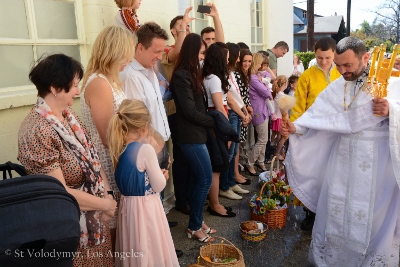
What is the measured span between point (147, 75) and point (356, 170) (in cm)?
189

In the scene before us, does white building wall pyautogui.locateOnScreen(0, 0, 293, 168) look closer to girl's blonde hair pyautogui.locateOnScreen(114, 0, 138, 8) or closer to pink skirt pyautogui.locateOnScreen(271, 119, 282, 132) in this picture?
girl's blonde hair pyautogui.locateOnScreen(114, 0, 138, 8)

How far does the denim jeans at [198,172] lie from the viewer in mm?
3596

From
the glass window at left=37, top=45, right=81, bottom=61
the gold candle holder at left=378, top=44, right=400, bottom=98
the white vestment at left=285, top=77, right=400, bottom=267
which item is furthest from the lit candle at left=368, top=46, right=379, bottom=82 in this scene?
the glass window at left=37, top=45, right=81, bottom=61

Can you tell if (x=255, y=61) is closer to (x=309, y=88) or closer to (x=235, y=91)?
(x=235, y=91)

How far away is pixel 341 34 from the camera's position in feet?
138

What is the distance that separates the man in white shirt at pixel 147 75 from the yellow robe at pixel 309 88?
200cm

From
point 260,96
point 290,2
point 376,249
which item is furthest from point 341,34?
point 376,249

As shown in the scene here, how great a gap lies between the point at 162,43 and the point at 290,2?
7.78 meters

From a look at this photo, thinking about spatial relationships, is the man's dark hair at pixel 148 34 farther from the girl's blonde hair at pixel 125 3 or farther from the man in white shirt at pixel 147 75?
the girl's blonde hair at pixel 125 3

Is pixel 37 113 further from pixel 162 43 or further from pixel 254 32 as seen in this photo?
pixel 254 32

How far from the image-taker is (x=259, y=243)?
3.82m

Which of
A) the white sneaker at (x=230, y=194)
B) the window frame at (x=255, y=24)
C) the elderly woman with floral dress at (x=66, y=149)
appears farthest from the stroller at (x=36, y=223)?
the window frame at (x=255, y=24)

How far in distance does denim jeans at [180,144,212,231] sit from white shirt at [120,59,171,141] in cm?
50

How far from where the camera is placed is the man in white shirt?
2998mm
